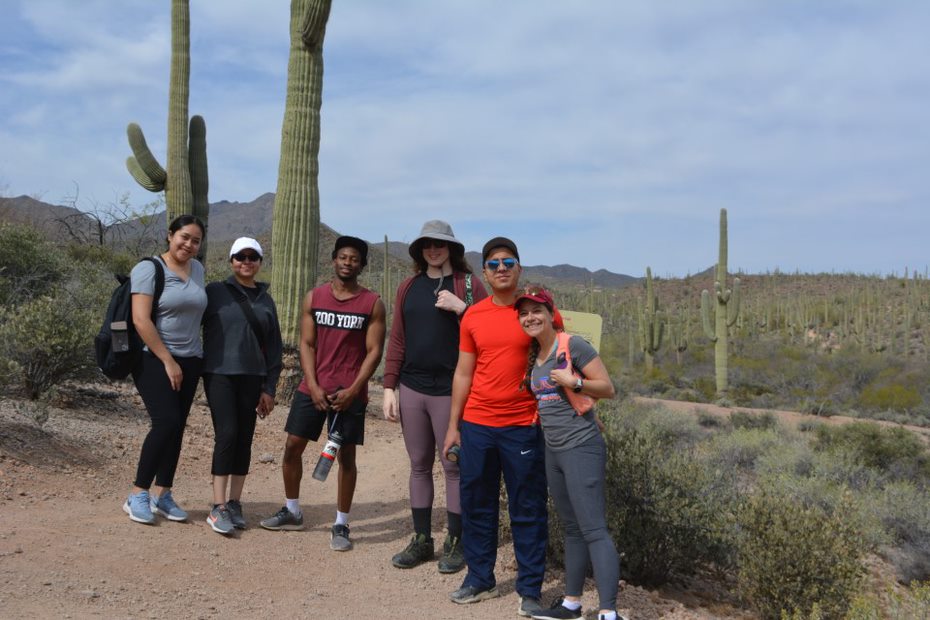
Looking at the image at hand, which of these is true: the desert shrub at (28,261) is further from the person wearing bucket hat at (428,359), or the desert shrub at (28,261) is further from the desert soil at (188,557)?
the person wearing bucket hat at (428,359)

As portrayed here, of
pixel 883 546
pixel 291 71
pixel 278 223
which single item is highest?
pixel 291 71

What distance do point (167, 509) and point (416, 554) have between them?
1.79 metres

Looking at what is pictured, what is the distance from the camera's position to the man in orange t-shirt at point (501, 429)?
4.29m

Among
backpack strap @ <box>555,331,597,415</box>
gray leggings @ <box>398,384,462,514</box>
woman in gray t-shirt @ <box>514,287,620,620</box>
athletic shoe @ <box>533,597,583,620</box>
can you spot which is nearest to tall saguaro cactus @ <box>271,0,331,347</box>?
gray leggings @ <box>398,384,462,514</box>

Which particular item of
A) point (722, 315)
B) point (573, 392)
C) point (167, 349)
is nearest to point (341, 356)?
point (167, 349)

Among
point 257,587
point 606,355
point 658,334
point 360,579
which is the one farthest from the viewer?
point 606,355

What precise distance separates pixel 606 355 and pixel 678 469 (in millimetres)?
31194

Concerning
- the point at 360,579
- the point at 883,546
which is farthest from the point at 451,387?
the point at 883,546

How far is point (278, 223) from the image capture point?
33.0 ft

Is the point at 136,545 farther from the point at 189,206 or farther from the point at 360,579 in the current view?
the point at 189,206

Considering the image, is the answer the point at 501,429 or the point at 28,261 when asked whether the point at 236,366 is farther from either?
the point at 28,261

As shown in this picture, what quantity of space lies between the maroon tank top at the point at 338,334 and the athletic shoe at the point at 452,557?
116cm

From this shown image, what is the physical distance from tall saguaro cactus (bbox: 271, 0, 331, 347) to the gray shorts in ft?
15.6

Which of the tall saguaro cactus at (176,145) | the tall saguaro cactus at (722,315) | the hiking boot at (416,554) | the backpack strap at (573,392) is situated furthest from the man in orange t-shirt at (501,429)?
the tall saguaro cactus at (722,315)
